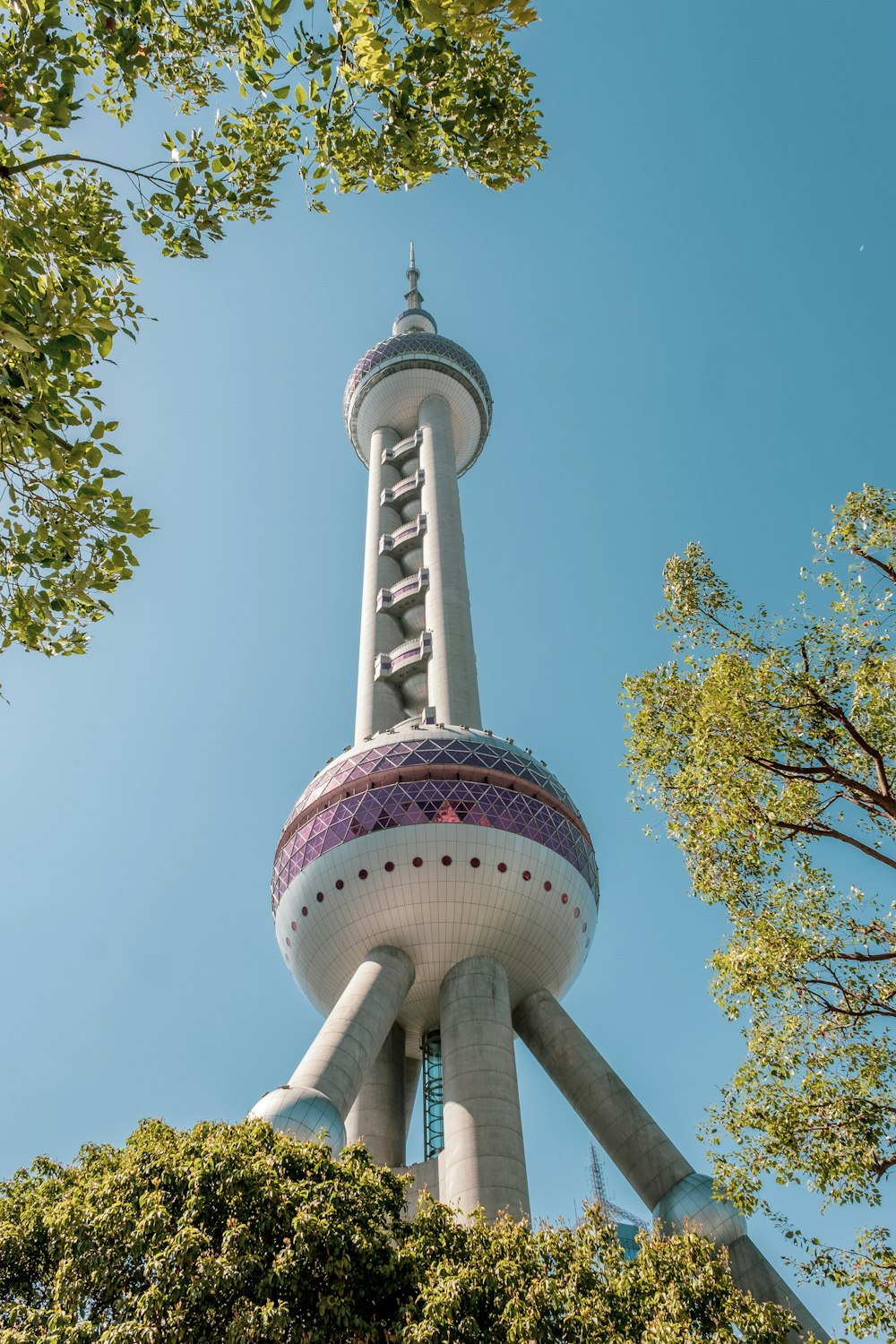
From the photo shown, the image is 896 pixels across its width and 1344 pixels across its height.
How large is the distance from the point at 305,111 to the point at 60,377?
4679mm

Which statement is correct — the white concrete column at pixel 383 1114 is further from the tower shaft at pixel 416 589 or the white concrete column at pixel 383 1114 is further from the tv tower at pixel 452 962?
the tower shaft at pixel 416 589

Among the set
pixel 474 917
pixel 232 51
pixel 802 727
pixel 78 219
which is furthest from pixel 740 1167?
pixel 474 917

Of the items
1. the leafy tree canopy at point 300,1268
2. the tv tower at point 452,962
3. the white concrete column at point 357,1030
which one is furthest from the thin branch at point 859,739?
the white concrete column at point 357,1030

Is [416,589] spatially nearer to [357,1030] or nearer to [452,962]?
[452,962]

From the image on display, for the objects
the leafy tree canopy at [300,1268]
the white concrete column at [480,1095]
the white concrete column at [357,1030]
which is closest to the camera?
the leafy tree canopy at [300,1268]

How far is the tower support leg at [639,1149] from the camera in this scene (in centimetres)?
2734

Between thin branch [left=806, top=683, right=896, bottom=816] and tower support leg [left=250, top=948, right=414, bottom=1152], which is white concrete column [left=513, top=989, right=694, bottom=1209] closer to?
tower support leg [left=250, top=948, right=414, bottom=1152]

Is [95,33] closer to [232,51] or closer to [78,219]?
[232,51]

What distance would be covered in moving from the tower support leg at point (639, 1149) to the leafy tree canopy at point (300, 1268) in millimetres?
11926

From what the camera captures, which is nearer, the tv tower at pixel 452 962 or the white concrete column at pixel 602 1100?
the tv tower at pixel 452 962

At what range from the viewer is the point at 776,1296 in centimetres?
2652

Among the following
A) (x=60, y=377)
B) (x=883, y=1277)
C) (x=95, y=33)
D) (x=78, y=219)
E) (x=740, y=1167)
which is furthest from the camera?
(x=740, y=1167)

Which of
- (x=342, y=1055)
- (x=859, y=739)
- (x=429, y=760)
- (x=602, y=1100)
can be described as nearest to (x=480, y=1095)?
Answer: (x=602, y=1100)

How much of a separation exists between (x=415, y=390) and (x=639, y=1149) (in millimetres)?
47677
